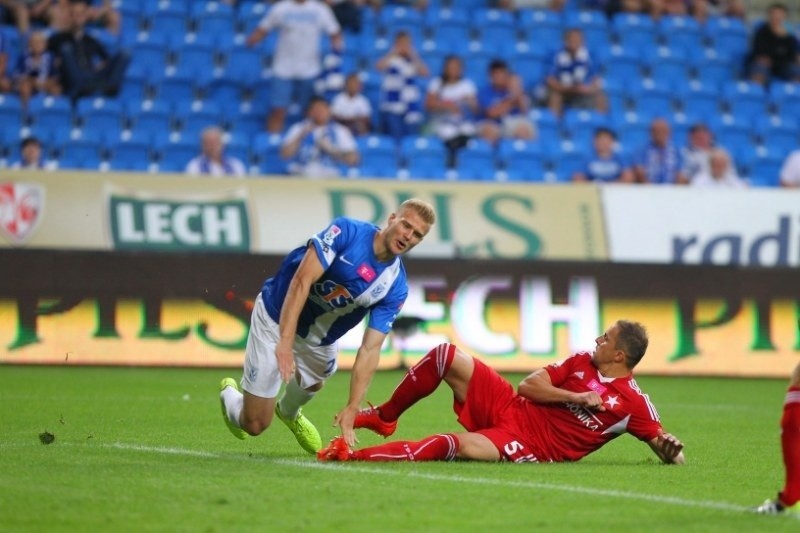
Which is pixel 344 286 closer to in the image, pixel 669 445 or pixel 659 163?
pixel 669 445

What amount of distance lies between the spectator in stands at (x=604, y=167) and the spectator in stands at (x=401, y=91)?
2398mm

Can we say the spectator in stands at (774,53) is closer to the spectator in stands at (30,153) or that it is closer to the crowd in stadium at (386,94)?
the crowd in stadium at (386,94)

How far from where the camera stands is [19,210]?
16.7 metres

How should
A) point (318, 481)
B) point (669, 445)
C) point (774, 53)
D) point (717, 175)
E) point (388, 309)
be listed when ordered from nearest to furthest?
point (318, 481)
point (388, 309)
point (669, 445)
point (717, 175)
point (774, 53)

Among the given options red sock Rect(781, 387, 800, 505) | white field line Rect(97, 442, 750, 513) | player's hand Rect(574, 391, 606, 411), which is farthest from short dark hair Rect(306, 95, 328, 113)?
red sock Rect(781, 387, 800, 505)

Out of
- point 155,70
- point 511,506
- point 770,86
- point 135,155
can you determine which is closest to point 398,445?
point 511,506

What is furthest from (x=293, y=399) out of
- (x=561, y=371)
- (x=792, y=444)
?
(x=792, y=444)

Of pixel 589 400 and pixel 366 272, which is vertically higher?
pixel 366 272

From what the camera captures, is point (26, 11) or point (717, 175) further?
point (26, 11)

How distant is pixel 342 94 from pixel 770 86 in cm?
711

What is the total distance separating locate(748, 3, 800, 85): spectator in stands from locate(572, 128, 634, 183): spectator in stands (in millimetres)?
4238

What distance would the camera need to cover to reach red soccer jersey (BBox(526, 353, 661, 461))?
836cm

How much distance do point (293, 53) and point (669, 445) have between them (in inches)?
459

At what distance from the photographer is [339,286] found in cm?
833
